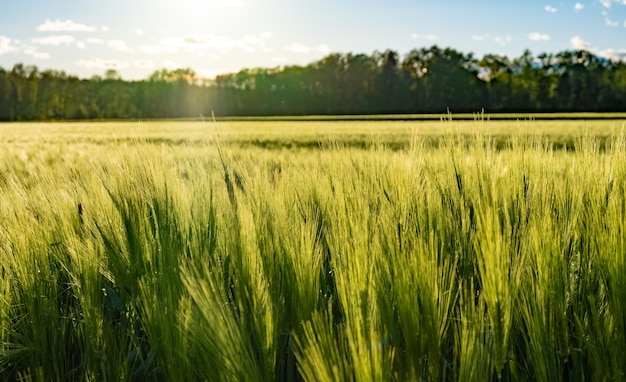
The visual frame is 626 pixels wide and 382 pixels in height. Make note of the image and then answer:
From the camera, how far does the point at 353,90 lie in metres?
57.5

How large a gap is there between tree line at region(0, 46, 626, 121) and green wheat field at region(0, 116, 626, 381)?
160 feet

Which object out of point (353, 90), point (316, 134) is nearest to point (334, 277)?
point (316, 134)

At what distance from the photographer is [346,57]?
59.1 metres

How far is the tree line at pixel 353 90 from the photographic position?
48.7m

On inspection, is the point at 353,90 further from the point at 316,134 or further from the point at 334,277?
the point at 334,277

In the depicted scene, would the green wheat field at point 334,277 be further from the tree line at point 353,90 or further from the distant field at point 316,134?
the tree line at point 353,90

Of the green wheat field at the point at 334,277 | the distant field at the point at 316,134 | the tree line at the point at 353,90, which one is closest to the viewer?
the green wheat field at the point at 334,277

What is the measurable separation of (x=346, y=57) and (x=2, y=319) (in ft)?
197

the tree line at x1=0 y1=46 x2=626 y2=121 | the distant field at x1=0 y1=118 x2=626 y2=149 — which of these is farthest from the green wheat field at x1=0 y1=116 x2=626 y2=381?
the tree line at x1=0 y1=46 x2=626 y2=121

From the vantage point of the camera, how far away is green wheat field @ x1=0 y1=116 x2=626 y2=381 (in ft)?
2.63

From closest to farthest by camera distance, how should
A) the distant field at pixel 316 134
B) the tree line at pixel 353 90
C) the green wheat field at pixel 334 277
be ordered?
the green wheat field at pixel 334 277, the distant field at pixel 316 134, the tree line at pixel 353 90

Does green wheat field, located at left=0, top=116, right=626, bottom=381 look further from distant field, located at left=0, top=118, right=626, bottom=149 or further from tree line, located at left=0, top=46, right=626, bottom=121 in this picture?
tree line, located at left=0, top=46, right=626, bottom=121

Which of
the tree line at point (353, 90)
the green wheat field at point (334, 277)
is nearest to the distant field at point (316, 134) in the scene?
the green wheat field at point (334, 277)

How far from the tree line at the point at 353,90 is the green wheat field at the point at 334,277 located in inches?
1926
